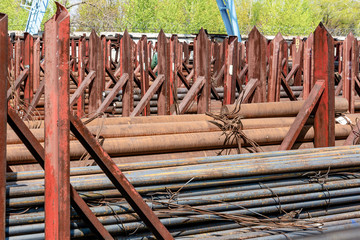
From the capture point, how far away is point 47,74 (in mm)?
2891

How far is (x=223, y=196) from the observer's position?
12.3 ft

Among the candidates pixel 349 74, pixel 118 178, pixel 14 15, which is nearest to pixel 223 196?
pixel 118 178

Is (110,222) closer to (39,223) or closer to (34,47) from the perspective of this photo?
(39,223)

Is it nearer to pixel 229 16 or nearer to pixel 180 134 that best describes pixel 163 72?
pixel 180 134

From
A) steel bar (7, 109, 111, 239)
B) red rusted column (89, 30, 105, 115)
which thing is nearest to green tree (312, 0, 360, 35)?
red rusted column (89, 30, 105, 115)

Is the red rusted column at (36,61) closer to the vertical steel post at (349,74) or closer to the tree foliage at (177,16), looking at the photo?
the vertical steel post at (349,74)

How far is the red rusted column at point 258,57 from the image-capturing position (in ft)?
24.3

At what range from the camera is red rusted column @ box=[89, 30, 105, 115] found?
9.71 meters

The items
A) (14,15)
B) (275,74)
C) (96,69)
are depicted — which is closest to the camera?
(275,74)

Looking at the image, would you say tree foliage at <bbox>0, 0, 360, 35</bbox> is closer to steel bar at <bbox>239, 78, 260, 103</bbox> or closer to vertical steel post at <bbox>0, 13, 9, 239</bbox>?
steel bar at <bbox>239, 78, 260, 103</bbox>

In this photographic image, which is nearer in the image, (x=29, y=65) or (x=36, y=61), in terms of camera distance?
(x=29, y=65)

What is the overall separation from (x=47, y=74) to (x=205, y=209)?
5.22 feet

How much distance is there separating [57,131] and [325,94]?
10.9 feet

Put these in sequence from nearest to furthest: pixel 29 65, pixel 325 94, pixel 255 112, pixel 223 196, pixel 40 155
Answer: pixel 40 155 → pixel 223 196 → pixel 325 94 → pixel 255 112 → pixel 29 65
